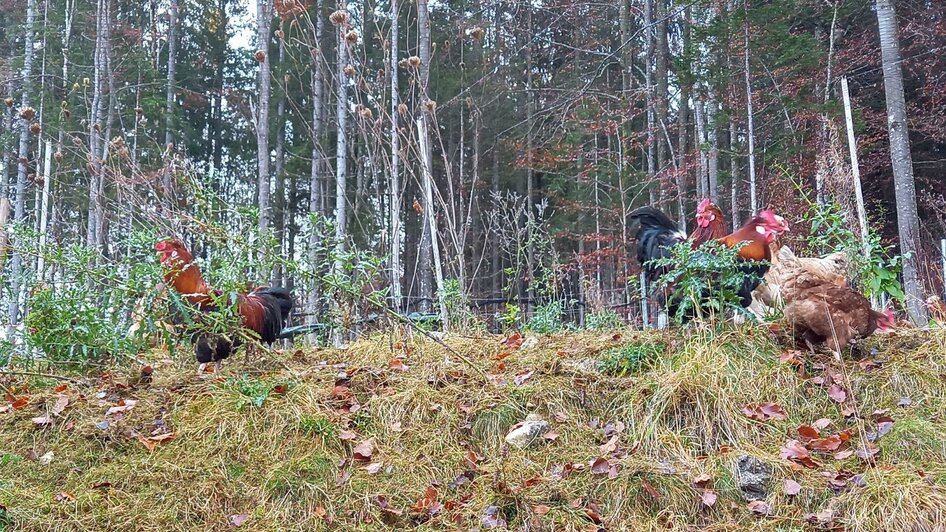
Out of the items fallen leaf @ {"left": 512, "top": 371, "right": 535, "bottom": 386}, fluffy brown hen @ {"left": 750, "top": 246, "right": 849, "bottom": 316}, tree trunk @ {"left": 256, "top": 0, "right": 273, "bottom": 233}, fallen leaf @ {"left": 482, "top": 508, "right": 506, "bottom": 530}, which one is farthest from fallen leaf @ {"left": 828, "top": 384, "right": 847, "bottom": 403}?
tree trunk @ {"left": 256, "top": 0, "right": 273, "bottom": 233}

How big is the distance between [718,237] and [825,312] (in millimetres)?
1210

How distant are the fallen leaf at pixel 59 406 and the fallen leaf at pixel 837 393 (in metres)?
4.36

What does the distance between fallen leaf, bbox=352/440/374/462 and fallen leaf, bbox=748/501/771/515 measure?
1862 mm

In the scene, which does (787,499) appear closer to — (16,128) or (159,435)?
(159,435)

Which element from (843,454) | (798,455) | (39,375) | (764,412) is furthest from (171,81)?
(843,454)

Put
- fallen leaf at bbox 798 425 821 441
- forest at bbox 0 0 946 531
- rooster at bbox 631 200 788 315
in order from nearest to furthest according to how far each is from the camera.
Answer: forest at bbox 0 0 946 531 → fallen leaf at bbox 798 425 821 441 → rooster at bbox 631 200 788 315

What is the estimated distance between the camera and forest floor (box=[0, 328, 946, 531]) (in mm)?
3230

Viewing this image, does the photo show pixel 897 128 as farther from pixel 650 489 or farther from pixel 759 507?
pixel 650 489

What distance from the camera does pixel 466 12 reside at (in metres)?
18.1

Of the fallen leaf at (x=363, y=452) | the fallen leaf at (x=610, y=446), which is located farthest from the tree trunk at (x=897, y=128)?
the fallen leaf at (x=363, y=452)

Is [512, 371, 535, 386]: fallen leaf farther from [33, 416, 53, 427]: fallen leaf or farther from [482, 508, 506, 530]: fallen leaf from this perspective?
[33, 416, 53, 427]: fallen leaf

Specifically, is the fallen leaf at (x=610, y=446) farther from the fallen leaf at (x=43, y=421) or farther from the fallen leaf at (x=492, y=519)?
the fallen leaf at (x=43, y=421)

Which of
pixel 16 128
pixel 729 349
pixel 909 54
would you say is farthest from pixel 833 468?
pixel 16 128

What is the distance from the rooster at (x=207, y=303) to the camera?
434cm
